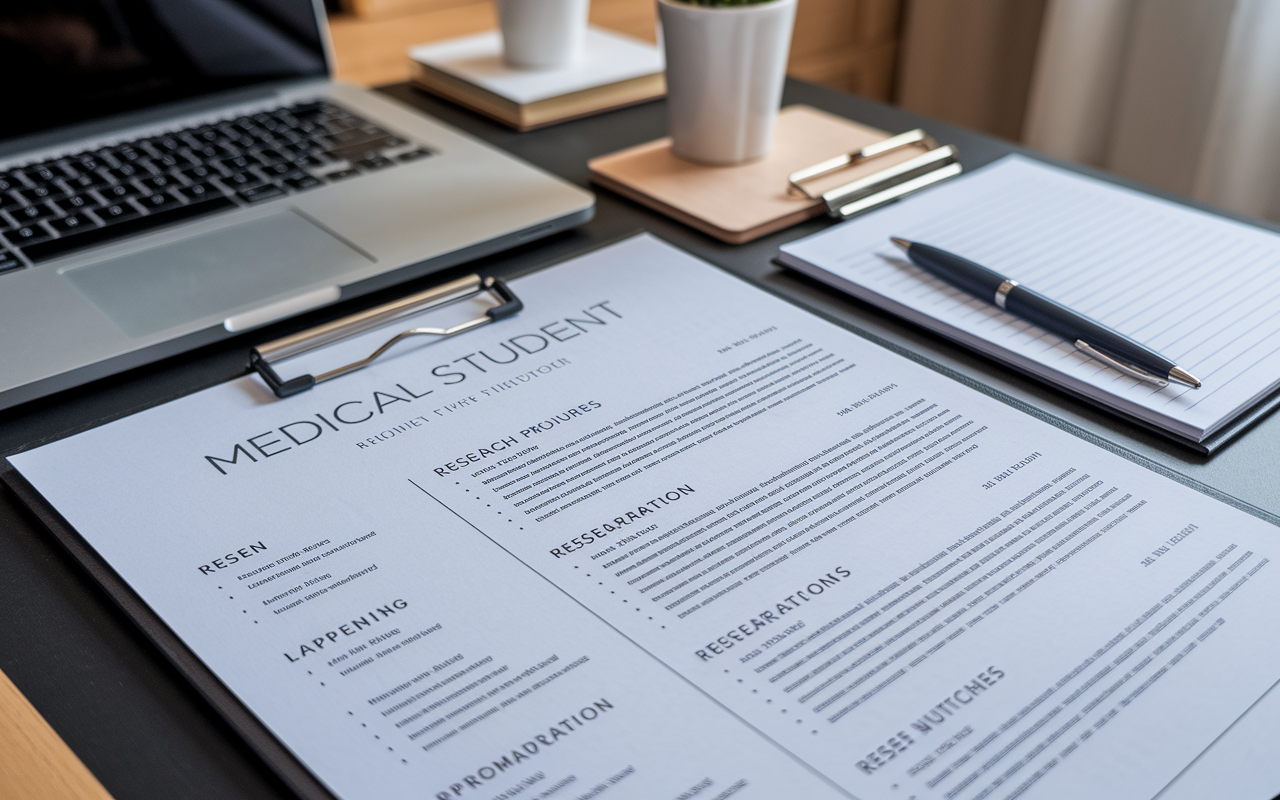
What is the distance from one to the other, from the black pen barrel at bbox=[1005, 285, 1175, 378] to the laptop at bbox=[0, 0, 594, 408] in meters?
0.30

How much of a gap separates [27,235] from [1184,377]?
28.0 inches

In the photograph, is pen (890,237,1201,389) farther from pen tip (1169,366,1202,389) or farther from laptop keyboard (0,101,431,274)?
laptop keyboard (0,101,431,274)

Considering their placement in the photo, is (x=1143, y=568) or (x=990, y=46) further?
(x=990, y=46)

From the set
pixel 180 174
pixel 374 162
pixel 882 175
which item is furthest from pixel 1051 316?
pixel 180 174

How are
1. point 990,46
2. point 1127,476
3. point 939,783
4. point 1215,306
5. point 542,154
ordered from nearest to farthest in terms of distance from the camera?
point 939,783
point 1127,476
point 1215,306
point 542,154
point 990,46

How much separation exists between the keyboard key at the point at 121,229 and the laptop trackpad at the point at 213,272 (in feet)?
0.09

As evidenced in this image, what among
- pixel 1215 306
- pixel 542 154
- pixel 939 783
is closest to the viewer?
pixel 939 783

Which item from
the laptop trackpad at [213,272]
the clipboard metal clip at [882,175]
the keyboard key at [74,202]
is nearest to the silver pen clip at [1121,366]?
the clipboard metal clip at [882,175]

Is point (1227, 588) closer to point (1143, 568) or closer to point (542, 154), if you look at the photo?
point (1143, 568)

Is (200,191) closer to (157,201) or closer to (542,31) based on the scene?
(157,201)

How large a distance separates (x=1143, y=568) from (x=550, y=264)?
0.42 m

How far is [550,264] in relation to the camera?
0.72m

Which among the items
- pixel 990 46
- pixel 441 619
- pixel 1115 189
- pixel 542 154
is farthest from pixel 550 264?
pixel 990 46

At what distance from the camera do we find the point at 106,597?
46 centimetres
